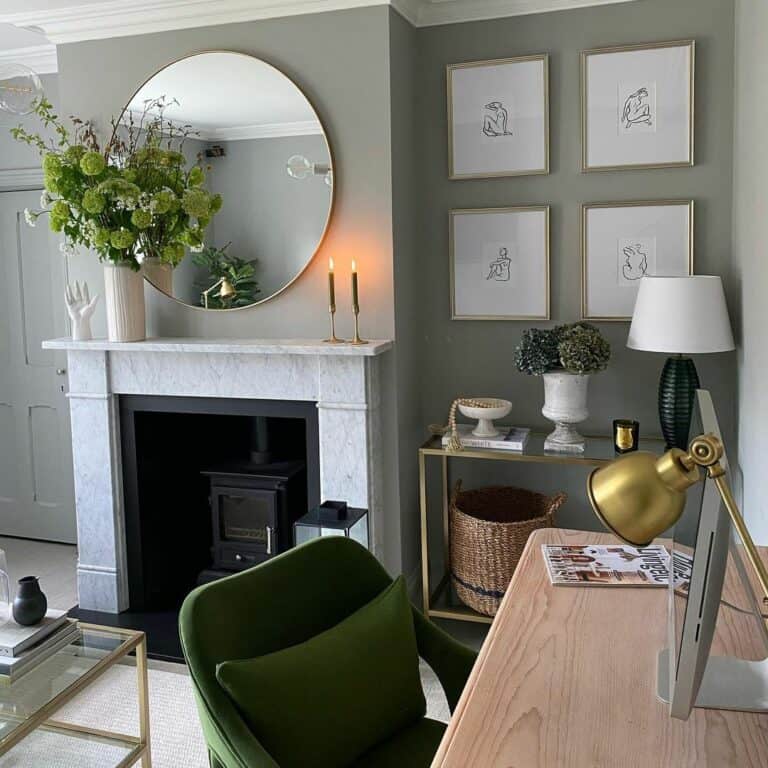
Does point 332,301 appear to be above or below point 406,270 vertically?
below

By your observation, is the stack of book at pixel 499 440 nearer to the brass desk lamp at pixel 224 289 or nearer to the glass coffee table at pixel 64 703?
the brass desk lamp at pixel 224 289

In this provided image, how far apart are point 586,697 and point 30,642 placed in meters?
1.61

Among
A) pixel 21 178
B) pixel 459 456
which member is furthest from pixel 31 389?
pixel 459 456

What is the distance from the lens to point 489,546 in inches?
123

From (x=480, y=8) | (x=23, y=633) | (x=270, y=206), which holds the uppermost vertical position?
(x=480, y=8)

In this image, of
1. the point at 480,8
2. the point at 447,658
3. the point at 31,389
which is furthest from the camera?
the point at 31,389

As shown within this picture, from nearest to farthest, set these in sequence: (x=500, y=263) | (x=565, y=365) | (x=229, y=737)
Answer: (x=229, y=737) → (x=565, y=365) → (x=500, y=263)

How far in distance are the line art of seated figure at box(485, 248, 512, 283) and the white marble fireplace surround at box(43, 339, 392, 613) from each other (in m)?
0.57

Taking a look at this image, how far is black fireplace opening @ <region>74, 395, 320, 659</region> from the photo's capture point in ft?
11.3

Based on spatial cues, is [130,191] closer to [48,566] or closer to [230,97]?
[230,97]

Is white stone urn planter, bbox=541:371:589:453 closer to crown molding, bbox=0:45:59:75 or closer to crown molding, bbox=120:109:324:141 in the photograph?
crown molding, bbox=120:109:324:141

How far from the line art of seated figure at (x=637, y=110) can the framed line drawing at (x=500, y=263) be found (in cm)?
44

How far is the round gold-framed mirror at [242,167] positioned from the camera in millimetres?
3229

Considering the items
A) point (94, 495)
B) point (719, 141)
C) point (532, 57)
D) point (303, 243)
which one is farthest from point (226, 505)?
point (719, 141)
